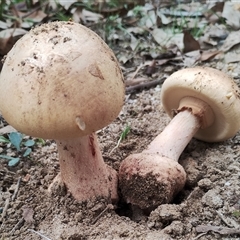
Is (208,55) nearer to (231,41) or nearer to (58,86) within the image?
(231,41)

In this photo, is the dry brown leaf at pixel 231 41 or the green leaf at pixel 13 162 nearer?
the green leaf at pixel 13 162

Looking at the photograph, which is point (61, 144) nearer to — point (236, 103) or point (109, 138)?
point (109, 138)

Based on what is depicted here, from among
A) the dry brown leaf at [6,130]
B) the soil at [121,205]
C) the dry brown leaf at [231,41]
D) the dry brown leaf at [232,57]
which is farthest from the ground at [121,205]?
the dry brown leaf at [231,41]

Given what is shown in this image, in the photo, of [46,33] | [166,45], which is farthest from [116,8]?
[46,33]

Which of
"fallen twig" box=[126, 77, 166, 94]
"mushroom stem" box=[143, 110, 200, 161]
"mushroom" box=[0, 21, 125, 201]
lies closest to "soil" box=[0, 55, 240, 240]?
"mushroom stem" box=[143, 110, 200, 161]

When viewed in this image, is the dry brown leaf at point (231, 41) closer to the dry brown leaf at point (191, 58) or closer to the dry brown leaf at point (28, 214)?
the dry brown leaf at point (191, 58)
